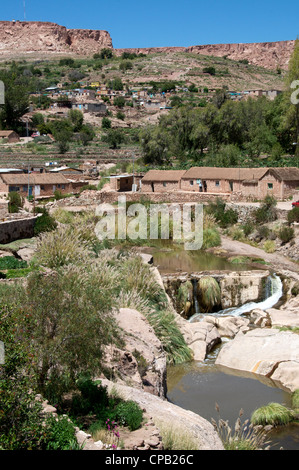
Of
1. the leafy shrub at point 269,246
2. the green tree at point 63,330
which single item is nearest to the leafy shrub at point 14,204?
the leafy shrub at point 269,246

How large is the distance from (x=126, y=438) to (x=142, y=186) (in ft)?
116

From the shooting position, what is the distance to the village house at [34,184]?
129ft

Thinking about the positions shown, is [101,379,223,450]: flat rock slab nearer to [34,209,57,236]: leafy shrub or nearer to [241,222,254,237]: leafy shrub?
[34,209,57,236]: leafy shrub

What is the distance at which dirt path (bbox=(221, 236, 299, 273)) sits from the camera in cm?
2655

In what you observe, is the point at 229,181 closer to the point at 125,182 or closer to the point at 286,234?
the point at 125,182

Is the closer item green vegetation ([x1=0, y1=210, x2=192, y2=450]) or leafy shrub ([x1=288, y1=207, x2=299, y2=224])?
green vegetation ([x1=0, y1=210, x2=192, y2=450])

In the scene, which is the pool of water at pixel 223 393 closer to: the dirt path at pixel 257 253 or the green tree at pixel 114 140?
the dirt path at pixel 257 253

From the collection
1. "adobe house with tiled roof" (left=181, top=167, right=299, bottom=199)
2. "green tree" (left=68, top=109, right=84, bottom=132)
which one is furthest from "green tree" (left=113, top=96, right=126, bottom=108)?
"adobe house with tiled roof" (left=181, top=167, right=299, bottom=199)

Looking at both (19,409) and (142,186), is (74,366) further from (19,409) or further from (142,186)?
(142,186)

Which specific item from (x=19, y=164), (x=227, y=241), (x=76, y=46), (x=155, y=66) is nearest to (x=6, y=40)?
(x=76, y=46)

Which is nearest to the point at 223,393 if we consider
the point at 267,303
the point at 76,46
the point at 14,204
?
the point at 267,303

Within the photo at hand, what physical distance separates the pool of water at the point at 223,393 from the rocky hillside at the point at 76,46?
158 meters

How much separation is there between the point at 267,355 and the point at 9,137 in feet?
173

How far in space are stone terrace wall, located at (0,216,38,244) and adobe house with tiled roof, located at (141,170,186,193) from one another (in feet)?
62.8
